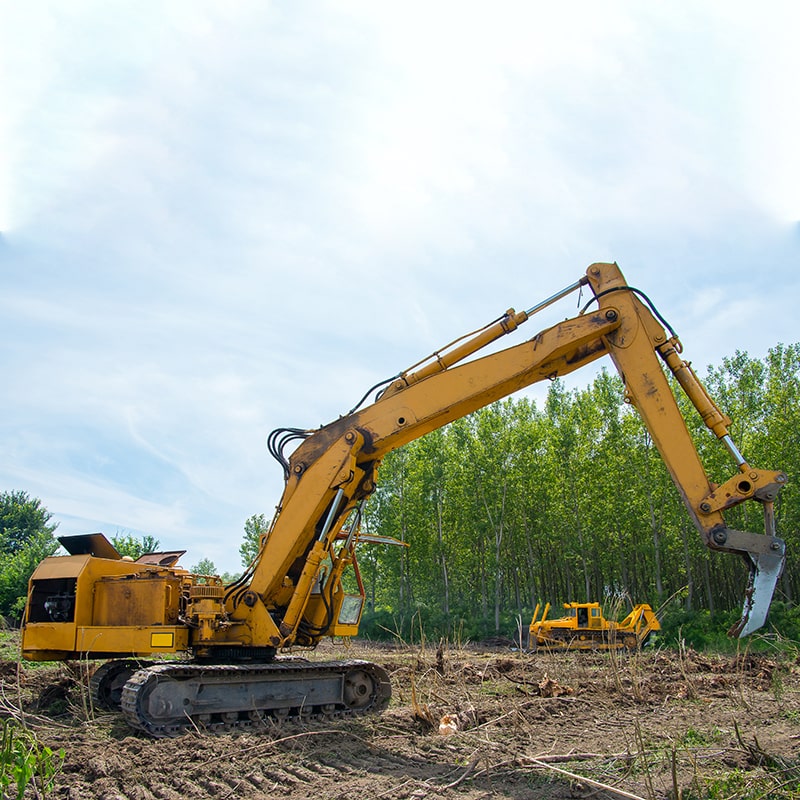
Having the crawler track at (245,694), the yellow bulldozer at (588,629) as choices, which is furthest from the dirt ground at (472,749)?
the yellow bulldozer at (588,629)

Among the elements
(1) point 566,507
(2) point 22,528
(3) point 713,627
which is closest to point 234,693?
(3) point 713,627

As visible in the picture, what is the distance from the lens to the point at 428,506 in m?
40.0

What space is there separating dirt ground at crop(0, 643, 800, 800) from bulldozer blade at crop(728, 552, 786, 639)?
1.14 meters

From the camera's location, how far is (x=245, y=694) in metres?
9.54

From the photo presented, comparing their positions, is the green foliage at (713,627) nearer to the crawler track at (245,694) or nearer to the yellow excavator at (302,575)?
the crawler track at (245,694)

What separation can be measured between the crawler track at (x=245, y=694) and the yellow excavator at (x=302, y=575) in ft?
0.06

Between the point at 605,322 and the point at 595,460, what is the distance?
87.5ft

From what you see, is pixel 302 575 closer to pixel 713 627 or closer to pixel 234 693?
pixel 234 693

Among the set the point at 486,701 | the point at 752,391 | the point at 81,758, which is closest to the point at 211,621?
the point at 81,758

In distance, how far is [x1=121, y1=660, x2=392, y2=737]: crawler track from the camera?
873cm

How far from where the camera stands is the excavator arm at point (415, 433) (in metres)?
8.72

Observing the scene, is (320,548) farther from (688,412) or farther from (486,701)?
(688,412)

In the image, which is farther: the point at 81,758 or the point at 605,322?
the point at 605,322

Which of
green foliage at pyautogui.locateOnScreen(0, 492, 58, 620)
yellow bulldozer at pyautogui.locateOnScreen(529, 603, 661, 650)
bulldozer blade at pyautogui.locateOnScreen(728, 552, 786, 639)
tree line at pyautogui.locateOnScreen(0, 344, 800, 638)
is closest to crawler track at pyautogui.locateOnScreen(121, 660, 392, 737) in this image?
bulldozer blade at pyautogui.locateOnScreen(728, 552, 786, 639)
